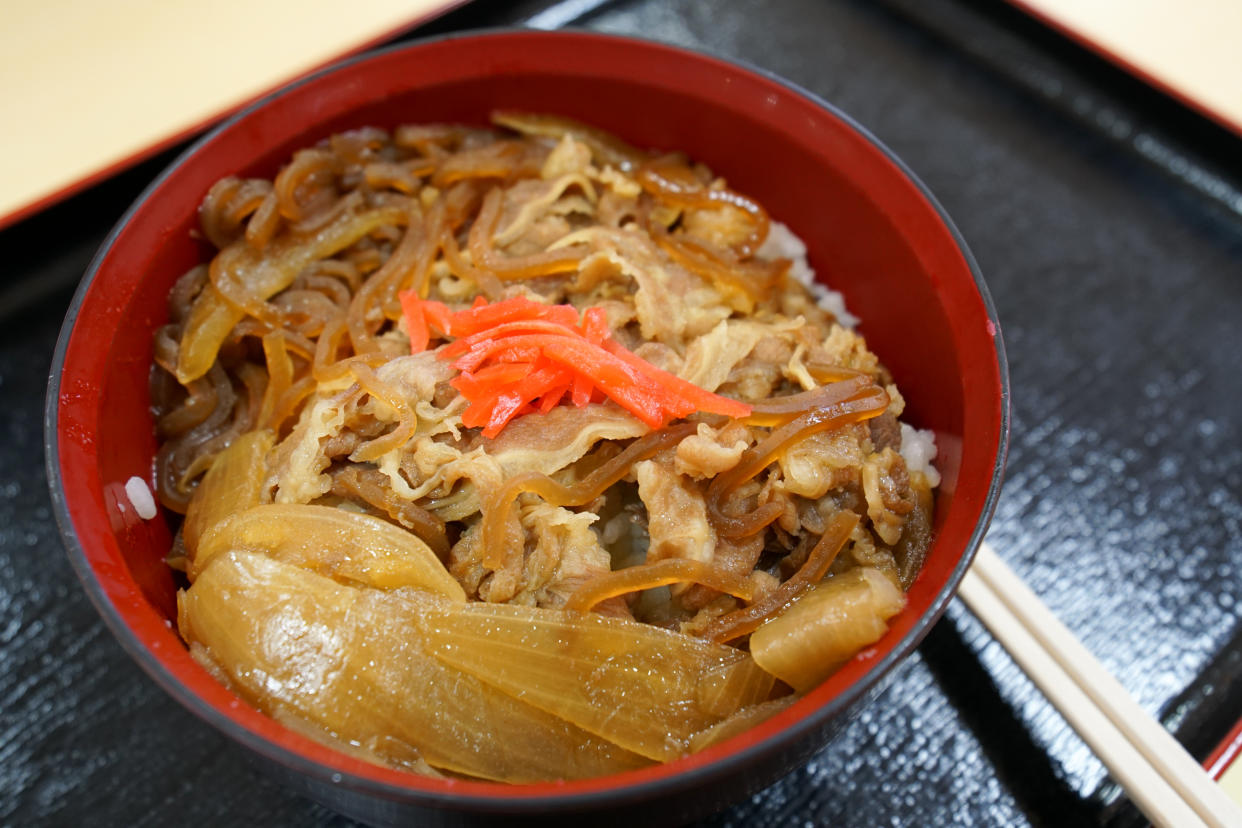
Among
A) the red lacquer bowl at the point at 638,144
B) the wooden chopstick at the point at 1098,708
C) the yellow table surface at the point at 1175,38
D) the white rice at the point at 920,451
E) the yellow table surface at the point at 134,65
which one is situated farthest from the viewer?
the yellow table surface at the point at 1175,38

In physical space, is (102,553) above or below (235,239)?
below

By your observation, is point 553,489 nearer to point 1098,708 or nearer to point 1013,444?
point 1098,708

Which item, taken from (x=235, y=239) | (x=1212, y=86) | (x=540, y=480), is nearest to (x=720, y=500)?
(x=540, y=480)

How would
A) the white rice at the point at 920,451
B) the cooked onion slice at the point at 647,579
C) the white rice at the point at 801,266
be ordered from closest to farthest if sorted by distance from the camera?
1. the cooked onion slice at the point at 647,579
2. the white rice at the point at 920,451
3. the white rice at the point at 801,266

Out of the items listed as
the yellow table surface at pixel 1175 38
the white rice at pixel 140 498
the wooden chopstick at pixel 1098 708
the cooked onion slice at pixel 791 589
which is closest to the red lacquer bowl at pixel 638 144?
the white rice at pixel 140 498

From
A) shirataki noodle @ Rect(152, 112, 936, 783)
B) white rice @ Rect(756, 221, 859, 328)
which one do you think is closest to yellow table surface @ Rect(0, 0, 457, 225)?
shirataki noodle @ Rect(152, 112, 936, 783)

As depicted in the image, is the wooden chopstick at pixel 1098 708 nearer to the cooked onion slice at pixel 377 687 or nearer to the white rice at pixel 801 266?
the white rice at pixel 801 266

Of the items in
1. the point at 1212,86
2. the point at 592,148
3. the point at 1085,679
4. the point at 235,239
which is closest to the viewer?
the point at 1085,679

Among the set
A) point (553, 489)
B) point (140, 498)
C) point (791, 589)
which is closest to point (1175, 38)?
point (791, 589)

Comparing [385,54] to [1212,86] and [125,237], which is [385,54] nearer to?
[125,237]
